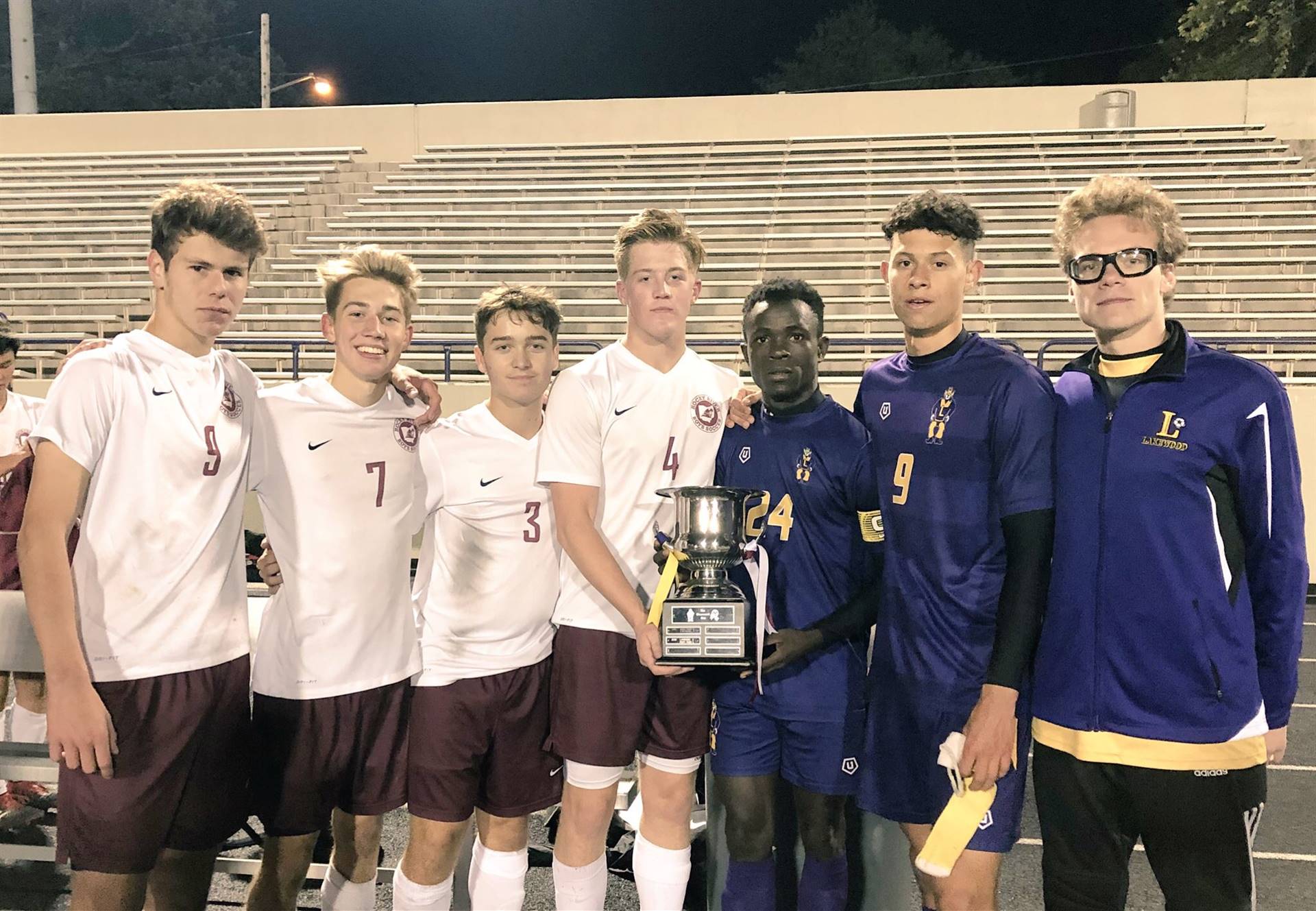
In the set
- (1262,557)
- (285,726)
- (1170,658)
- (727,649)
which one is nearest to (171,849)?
(285,726)

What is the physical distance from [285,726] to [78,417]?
0.96 meters

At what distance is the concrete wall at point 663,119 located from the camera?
1509cm

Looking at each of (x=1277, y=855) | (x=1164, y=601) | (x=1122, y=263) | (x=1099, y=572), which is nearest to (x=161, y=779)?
(x=1099, y=572)

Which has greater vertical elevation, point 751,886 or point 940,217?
point 940,217

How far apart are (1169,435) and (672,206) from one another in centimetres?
1291

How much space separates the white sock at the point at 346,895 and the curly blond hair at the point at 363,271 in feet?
5.25

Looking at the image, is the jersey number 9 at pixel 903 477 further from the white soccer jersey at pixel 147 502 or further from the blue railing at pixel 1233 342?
the blue railing at pixel 1233 342

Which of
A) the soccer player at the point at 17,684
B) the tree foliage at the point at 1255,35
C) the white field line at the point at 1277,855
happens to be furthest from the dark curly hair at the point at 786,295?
the tree foliage at the point at 1255,35

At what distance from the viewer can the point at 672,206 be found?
14.6m

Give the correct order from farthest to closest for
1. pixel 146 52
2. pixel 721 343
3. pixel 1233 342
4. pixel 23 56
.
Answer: pixel 146 52, pixel 23 56, pixel 721 343, pixel 1233 342

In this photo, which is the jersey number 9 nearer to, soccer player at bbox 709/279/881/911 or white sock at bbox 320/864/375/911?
soccer player at bbox 709/279/881/911

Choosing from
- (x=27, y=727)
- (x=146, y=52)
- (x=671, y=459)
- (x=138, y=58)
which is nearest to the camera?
(x=671, y=459)

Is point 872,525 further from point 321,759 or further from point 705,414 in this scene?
point 321,759

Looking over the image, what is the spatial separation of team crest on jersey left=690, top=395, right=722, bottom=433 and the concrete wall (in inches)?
556
